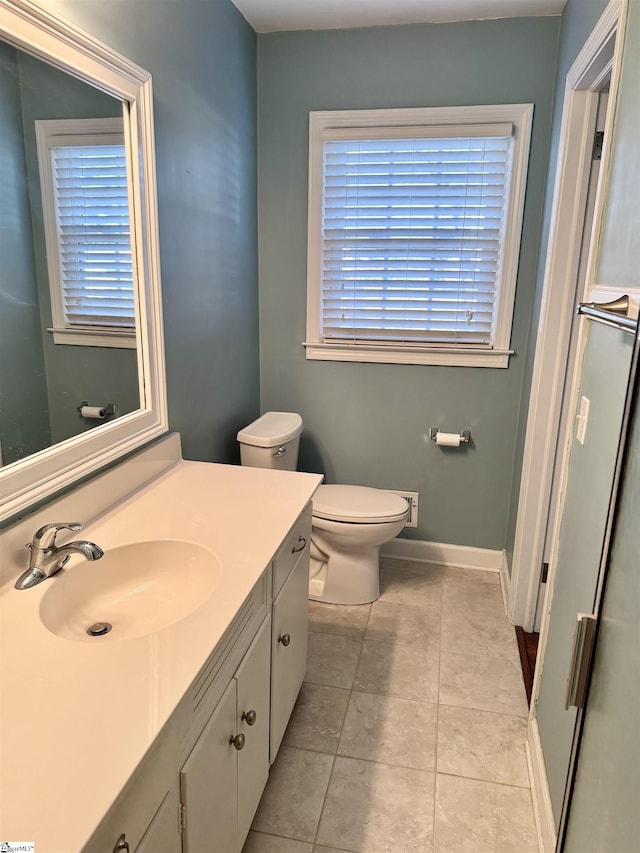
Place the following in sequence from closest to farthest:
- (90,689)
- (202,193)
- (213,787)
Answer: (90,689) < (213,787) < (202,193)

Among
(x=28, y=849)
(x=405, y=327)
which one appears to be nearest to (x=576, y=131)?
(x=405, y=327)

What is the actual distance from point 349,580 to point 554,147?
2059 millimetres

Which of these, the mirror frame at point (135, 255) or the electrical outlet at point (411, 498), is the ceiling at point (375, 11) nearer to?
the mirror frame at point (135, 255)

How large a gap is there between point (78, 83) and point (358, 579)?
85.1 inches

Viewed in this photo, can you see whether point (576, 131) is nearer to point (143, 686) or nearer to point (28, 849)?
point (143, 686)

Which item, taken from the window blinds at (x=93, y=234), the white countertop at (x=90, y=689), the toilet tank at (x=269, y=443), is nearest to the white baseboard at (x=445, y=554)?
the toilet tank at (x=269, y=443)

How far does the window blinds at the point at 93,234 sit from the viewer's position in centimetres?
145

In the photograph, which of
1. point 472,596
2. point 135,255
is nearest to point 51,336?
point 135,255

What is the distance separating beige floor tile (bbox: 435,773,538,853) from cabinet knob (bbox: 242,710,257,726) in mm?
673

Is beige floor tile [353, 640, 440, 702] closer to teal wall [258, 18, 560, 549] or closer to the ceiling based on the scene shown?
teal wall [258, 18, 560, 549]

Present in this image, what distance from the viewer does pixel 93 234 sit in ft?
5.15

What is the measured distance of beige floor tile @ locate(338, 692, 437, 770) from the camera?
187 centimetres

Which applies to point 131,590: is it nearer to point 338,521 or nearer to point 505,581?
point 338,521

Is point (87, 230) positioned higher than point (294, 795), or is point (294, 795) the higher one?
point (87, 230)
